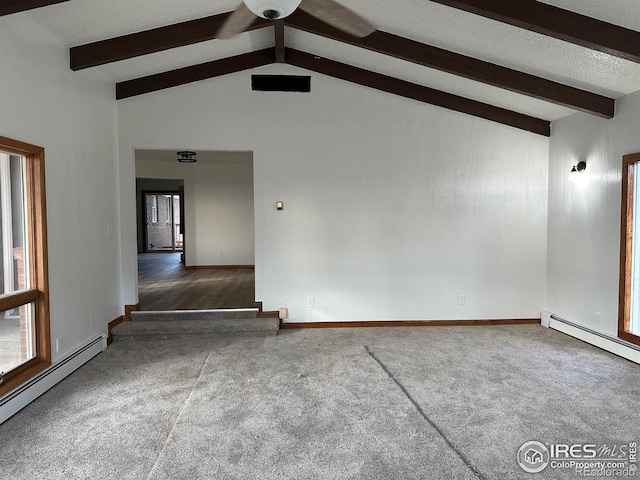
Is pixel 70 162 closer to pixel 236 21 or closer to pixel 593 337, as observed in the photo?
pixel 236 21

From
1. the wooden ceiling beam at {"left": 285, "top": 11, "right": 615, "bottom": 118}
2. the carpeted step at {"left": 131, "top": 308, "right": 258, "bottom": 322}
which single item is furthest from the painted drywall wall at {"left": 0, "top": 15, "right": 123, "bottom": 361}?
the wooden ceiling beam at {"left": 285, "top": 11, "right": 615, "bottom": 118}

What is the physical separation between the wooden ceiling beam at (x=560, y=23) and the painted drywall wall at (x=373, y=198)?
7.10ft

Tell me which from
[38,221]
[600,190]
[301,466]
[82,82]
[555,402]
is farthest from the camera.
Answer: [600,190]

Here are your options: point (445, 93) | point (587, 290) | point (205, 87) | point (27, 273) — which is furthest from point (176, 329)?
point (587, 290)

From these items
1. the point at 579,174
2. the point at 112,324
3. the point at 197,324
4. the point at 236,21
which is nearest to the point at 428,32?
the point at 236,21

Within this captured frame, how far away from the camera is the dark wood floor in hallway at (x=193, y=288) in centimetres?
538

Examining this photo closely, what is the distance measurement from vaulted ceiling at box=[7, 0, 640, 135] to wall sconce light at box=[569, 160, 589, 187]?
634 mm

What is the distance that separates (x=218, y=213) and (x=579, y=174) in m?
7.20

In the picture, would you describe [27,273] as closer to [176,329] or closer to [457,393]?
[176,329]

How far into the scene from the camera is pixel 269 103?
4965 mm

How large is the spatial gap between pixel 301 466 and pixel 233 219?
7.51 m

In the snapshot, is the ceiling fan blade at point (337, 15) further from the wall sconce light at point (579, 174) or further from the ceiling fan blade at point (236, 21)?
the wall sconce light at point (579, 174)

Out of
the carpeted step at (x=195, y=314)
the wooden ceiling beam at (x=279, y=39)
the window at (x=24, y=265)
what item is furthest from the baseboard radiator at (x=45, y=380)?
the wooden ceiling beam at (x=279, y=39)

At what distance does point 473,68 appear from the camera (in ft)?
13.0
